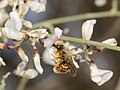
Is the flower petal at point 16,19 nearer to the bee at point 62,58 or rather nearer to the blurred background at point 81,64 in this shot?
the bee at point 62,58

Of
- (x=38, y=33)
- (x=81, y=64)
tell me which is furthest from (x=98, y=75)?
(x=81, y=64)

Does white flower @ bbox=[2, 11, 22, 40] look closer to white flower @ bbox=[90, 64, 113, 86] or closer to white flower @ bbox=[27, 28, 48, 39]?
white flower @ bbox=[27, 28, 48, 39]

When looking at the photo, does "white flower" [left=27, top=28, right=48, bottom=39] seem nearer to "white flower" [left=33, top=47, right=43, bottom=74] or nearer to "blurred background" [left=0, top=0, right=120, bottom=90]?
"white flower" [left=33, top=47, right=43, bottom=74]

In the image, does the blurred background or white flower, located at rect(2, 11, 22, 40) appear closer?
white flower, located at rect(2, 11, 22, 40)

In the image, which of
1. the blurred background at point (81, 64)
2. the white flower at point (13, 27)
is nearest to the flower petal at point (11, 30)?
the white flower at point (13, 27)

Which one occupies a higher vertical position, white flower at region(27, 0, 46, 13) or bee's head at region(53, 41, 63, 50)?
white flower at region(27, 0, 46, 13)

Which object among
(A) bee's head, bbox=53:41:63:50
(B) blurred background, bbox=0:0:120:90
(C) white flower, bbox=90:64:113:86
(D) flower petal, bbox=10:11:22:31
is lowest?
(B) blurred background, bbox=0:0:120:90

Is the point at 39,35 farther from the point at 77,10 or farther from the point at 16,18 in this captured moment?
the point at 77,10

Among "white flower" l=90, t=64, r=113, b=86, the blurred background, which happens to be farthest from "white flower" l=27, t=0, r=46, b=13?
the blurred background
